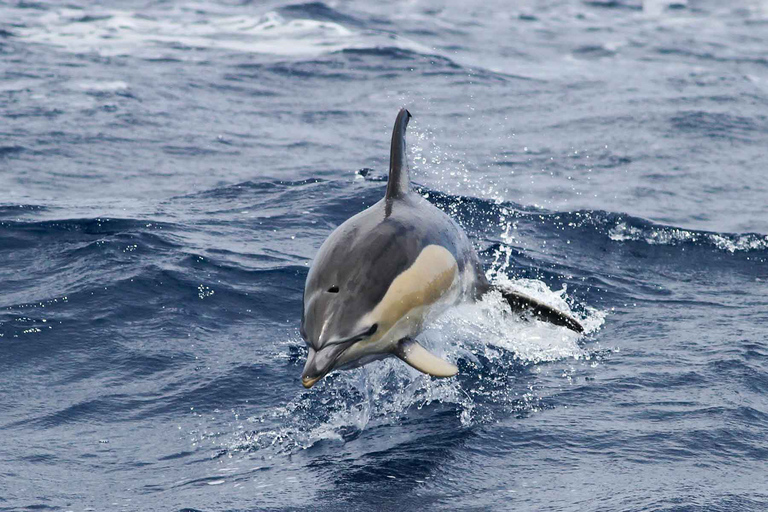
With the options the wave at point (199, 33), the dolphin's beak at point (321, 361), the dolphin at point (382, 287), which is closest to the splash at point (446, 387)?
the dolphin at point (382, 287)

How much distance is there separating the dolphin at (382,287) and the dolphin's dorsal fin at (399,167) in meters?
0.01

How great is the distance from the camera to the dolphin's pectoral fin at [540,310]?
8547mm

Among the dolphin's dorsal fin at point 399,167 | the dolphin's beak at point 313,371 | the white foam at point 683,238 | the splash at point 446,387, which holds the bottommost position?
the splash at point 446,387

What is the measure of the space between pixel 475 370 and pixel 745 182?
29.1 feet

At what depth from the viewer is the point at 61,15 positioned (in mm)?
27516

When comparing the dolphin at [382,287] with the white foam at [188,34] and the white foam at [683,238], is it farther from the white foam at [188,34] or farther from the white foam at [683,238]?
the white foam at [188,34]

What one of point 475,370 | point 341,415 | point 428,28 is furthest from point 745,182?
point 428,28

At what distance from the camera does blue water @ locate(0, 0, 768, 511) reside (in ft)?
22.3

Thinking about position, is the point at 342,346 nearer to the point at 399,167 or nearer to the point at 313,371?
the point at 313,371

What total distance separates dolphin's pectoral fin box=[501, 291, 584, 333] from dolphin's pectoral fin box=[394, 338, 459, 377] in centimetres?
213

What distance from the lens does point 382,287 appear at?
6559 millimetres

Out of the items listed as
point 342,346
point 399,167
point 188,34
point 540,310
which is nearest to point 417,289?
point 342,346

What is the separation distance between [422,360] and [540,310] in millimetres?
2325

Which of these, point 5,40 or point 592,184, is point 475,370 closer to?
point 592,184
